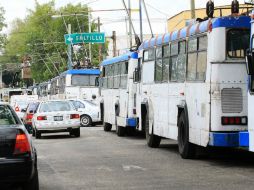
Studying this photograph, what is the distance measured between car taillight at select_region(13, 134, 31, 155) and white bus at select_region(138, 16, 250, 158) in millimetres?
5779

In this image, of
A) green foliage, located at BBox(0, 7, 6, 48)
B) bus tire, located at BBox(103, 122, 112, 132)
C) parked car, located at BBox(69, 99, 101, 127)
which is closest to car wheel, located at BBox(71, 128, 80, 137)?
bus tire, located at BBox(103, 122, 112, 132)

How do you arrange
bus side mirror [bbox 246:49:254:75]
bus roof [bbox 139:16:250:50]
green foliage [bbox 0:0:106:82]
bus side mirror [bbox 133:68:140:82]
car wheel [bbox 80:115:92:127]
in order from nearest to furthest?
bus side mirror [bbox 246:49:254:75] → bus roof [bbox 139:16:250:50] → bus side mirror [bbox 133:68:140:82] → car wheel [bbox 80:115:92:127] → green foliage [bbox 0:0:106:82]

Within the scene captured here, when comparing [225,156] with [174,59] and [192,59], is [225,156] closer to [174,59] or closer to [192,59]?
[174,59]

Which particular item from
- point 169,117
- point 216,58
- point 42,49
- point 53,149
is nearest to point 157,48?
point 169,117

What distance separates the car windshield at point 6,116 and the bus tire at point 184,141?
21.4 ft

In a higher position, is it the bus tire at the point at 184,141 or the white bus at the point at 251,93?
the white bus at the point at 251,93

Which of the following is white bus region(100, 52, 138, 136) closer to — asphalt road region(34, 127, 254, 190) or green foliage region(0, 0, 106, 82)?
asphalt road region(34, 127, 254, 190)

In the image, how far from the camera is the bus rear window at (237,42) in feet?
49.8

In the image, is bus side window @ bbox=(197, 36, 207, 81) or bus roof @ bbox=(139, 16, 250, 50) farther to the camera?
bus side window @ bbox=(197, 36, 207, 81)

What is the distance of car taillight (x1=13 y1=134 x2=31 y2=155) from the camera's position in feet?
32.5

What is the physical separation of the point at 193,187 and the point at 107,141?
43.0 feet

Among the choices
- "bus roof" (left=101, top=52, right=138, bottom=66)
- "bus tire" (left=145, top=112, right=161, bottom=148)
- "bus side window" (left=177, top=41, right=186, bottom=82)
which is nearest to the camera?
"bus side window" (left=177, top=41, right=186, bottom=82)

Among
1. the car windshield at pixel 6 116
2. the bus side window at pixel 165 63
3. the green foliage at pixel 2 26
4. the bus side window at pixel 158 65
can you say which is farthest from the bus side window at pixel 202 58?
the green foliage at pixel 2 26

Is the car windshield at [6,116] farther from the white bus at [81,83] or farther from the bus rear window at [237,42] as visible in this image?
the white bus at [81,83]
